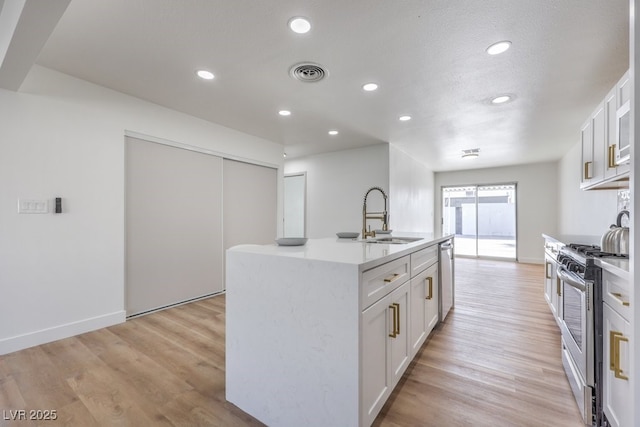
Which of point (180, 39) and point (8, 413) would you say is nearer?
point (8, 413)

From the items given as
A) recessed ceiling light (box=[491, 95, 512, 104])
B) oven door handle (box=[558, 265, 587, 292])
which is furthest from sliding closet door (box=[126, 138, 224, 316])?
oven door handle (box=[558, 265, 587, 292])

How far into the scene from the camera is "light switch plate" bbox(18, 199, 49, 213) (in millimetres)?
2345

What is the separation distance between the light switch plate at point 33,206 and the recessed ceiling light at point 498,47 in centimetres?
383

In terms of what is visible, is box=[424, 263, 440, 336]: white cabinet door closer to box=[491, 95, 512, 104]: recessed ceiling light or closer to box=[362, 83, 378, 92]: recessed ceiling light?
box=[362, 83, 378, 92]: recessed ceiling light

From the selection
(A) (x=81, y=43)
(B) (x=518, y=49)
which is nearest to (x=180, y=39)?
(A) (x=81, y=43)

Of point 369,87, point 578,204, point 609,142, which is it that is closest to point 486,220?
point 578,204

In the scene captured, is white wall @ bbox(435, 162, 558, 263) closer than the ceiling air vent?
No

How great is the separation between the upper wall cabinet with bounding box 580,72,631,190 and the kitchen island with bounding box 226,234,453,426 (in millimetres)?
1880

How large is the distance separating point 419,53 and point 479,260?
6215mm

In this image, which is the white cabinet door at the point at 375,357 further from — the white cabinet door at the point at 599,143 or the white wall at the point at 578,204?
the white wall at the point at 578,204

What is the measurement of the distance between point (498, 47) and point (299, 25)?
146cm

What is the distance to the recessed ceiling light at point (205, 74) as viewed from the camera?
2518mm

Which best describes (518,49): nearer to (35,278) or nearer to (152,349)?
(152,349)

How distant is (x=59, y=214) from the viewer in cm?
254
